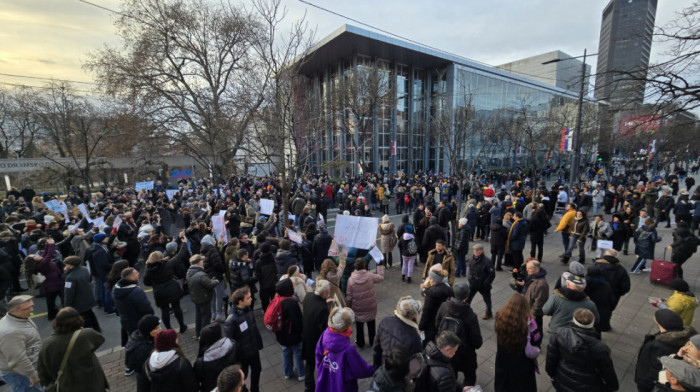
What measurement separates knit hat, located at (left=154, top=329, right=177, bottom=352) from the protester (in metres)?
1.04

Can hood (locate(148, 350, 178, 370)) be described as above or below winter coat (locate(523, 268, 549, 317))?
above

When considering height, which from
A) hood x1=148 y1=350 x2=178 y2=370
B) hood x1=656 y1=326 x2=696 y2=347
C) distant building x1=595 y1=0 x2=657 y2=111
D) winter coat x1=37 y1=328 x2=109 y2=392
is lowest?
winter coat x1=37 y1=328 x2=109 y2=392

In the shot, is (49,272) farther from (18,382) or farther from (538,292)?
(538,292)

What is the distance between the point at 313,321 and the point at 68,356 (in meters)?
2.64

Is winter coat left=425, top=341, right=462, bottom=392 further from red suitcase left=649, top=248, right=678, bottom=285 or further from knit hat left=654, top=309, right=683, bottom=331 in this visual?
red suitcase left=649, top=248, right=678, bottom=285

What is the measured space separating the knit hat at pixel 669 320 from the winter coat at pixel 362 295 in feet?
10.4

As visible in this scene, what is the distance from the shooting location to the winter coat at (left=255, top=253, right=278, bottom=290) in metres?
5.54

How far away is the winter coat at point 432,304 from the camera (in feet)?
13.0

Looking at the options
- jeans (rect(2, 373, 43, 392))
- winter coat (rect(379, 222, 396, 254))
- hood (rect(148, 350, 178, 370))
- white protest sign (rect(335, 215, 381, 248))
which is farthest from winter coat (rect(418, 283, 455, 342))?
jeans (rect(2, 373, 43, 392))

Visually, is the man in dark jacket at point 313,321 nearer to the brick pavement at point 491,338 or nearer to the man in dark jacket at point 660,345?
the brick pavement at point 491,338

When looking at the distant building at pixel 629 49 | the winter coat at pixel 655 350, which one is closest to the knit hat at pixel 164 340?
the winter coat at pixel 655 350

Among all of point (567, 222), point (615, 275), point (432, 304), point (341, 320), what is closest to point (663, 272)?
point (567, 222)

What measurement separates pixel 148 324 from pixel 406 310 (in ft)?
9.60

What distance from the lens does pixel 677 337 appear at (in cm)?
285
